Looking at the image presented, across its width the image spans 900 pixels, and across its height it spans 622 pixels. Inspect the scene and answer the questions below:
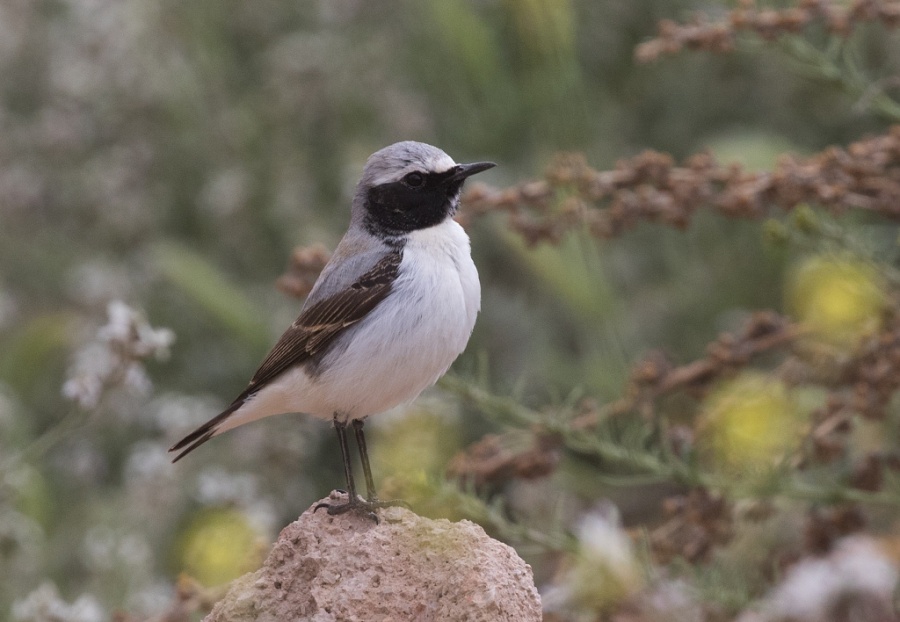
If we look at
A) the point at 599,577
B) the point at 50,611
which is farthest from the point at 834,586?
the point at 50,611

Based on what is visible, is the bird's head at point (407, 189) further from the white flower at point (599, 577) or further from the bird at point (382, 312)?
the white flower at point (599, 577)

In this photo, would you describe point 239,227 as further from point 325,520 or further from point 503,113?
point 325,520

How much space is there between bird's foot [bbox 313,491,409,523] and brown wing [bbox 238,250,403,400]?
0.52 m

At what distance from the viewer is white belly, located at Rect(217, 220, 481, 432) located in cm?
350

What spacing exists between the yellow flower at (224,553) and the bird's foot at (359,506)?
0.25 meters

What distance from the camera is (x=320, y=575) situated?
Result: 9.45 feet

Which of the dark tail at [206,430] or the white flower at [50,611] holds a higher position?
the dark tail at [206,430]

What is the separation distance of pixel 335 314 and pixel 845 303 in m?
1.61

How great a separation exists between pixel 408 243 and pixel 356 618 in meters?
1.24

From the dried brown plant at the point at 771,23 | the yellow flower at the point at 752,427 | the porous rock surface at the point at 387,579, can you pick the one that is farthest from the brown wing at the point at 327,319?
the dried brown plant at the point at 771,23

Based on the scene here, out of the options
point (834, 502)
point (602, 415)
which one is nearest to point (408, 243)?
point (602, 415)

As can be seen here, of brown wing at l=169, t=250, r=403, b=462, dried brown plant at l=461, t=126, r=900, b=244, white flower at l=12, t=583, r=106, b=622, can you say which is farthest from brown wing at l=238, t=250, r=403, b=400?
white flower at l=12, t=583, r=106, b=622

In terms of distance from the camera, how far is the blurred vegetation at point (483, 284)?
4.07 metres

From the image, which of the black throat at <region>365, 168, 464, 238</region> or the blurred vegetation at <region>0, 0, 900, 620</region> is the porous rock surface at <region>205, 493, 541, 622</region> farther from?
the black throat at <region>365, 168, 464, 238</region>
